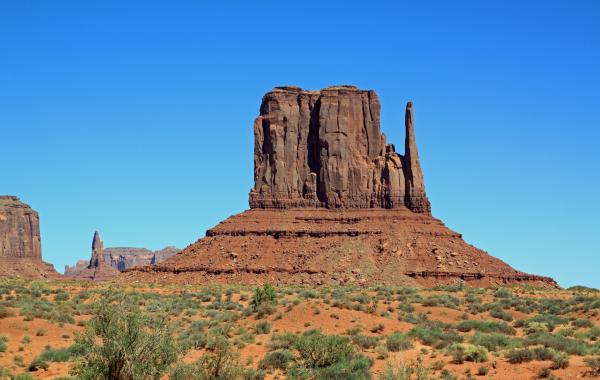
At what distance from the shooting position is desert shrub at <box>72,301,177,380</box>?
25.4 metres

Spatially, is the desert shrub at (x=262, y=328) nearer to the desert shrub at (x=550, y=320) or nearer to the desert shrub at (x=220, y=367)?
the desert shrub at (x=550, y=320)

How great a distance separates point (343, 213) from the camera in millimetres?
105500

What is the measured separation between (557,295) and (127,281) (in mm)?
42674

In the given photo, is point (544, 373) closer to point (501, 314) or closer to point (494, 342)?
point (494, 342)

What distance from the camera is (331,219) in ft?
341

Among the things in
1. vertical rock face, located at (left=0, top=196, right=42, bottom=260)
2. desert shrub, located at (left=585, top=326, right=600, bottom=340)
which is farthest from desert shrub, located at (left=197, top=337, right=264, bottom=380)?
vertical rock face, located at (left=0, top=196, right=42, bottom=260)

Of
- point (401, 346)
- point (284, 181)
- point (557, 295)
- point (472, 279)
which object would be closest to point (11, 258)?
point (284, 181)

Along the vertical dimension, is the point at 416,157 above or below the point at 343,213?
above

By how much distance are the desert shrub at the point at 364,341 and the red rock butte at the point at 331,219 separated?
50794 millimetres

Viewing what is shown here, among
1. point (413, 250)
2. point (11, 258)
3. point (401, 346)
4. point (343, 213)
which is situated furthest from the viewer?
point (11, 258)

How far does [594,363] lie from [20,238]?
524 feet

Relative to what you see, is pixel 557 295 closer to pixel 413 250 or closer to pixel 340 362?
pixel 413 250

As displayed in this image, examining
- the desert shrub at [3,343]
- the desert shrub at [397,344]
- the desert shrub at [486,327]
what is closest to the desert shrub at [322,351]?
the desert shrub at [397,344]

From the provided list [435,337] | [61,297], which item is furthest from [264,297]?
[435,337]
